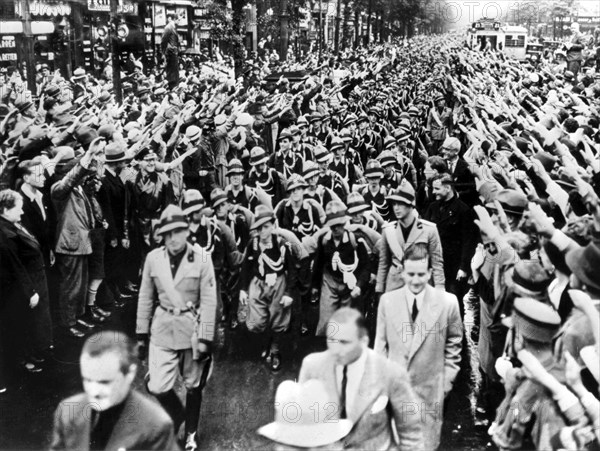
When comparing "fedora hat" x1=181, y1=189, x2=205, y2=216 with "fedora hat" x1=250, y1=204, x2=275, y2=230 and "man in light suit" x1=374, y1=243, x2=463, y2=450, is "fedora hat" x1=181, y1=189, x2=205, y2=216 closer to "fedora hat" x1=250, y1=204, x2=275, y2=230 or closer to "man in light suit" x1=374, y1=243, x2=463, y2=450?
"fedora hat" x1=250, y1=204, x2=275, y2=230

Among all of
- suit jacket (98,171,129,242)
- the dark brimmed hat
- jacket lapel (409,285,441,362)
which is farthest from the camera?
suit jacket (98,171,129,242)

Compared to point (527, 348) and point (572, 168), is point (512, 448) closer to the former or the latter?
point (527, 348)

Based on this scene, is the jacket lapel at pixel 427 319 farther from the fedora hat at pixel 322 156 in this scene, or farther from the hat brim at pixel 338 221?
the fedora hat at pixel 322 156

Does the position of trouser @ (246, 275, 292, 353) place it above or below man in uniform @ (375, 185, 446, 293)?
below

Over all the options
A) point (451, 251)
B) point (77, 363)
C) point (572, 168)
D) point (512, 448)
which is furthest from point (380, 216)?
point (512, 448)

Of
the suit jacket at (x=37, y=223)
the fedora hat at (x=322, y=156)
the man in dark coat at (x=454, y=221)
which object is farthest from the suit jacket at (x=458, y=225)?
the suit jacket at (x=37, y=223)

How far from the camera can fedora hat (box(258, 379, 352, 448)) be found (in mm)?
4574

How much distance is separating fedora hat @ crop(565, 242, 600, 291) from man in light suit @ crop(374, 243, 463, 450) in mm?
803

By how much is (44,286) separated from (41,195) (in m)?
1.02

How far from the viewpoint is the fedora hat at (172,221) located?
18.2ft

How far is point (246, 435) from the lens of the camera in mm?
5875

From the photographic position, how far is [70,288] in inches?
290

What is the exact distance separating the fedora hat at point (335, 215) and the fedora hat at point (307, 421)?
198 centimetres

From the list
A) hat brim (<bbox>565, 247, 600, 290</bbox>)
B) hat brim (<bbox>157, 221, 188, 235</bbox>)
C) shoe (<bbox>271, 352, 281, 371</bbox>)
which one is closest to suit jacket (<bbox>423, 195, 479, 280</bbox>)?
shoe (<bbox>271, 352, 281, 371</bbox>)
